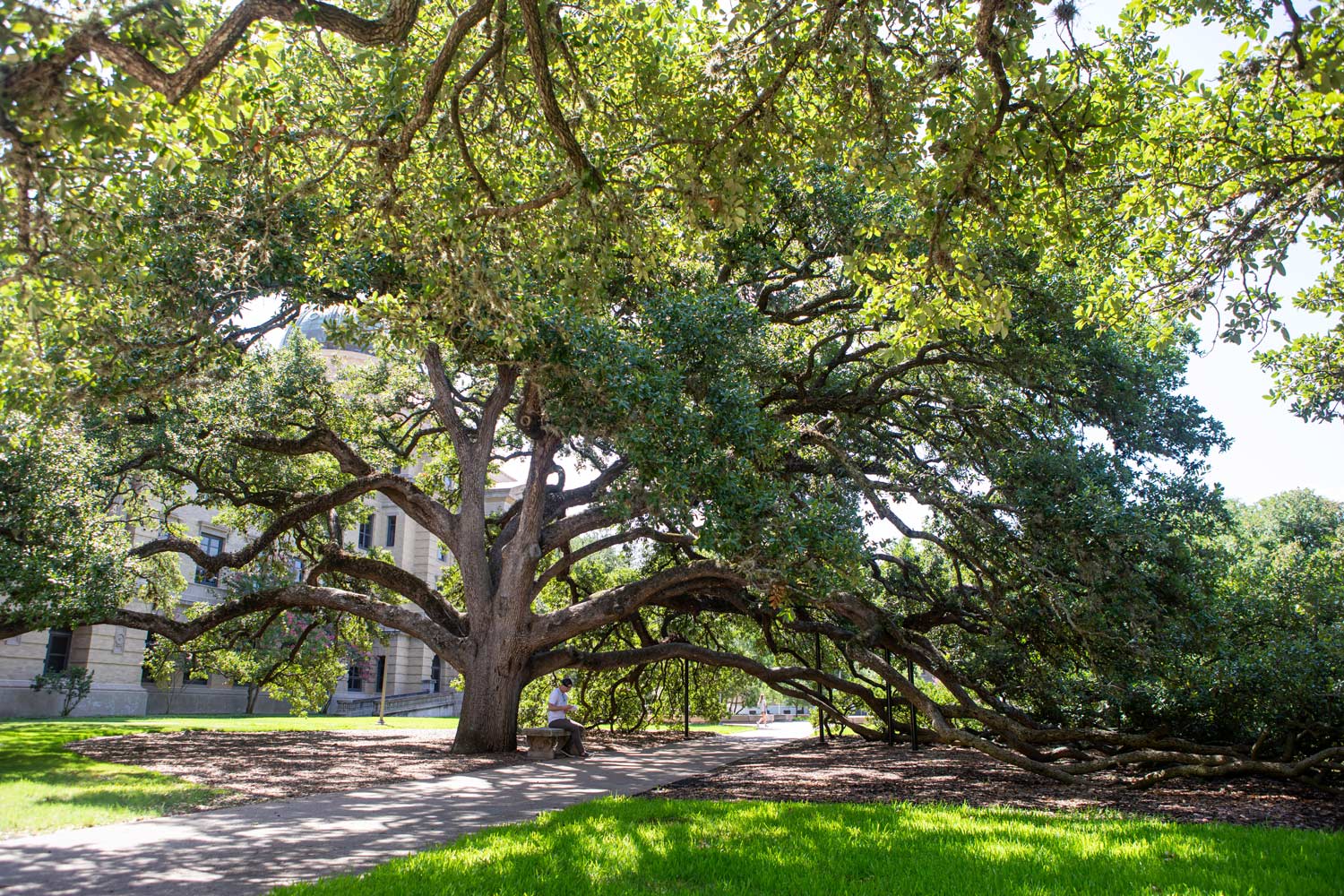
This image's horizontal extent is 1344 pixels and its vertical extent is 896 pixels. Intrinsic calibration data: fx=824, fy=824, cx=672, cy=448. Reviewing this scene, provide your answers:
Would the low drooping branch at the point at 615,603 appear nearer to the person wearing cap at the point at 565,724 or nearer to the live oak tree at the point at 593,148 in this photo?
the person wearing cap at the point at 565,724

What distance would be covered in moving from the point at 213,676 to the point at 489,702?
76.2ft

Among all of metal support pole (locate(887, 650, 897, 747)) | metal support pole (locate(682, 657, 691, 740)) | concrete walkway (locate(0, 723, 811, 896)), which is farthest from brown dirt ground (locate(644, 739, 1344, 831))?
metal support pole (locate(682, 657, 691, 740))

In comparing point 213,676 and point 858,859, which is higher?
point 213,676

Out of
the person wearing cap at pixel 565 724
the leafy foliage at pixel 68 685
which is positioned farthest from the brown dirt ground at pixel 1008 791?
the leafy foliage at pixel 68 685

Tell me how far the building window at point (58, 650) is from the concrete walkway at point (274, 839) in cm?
2316

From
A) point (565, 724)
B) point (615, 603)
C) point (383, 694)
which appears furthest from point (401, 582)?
point (383, 694)

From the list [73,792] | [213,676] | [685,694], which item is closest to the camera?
[73,792]

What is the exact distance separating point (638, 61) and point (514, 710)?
9.68 metres

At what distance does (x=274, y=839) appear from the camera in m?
5.70

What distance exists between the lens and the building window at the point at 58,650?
25.5 meters

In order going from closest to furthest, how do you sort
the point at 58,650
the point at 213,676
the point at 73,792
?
the point at 73,792, the point at 58,650, the point at 213,676

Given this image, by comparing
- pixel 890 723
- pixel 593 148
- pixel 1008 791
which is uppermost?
pixel 593 148

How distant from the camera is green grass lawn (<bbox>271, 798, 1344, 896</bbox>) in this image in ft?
13.6

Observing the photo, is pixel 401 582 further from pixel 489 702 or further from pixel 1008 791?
pixel 1008 791
